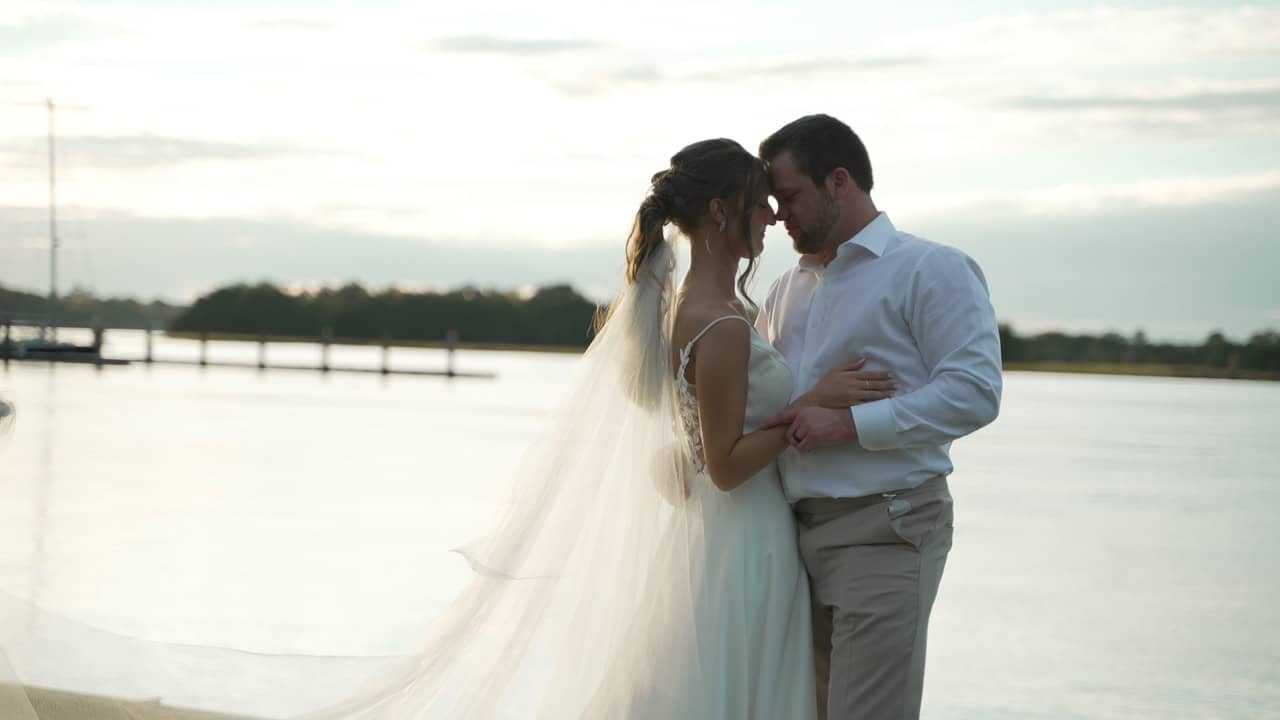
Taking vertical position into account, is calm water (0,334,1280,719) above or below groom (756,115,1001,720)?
below

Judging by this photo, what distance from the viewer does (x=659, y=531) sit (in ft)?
8.54

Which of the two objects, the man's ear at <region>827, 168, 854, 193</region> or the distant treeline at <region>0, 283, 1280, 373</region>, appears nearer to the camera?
the man's ear at <region>827, 168, 854, 193</region>

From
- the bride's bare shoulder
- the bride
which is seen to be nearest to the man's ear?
the bride

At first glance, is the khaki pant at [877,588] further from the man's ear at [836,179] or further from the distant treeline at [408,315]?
the distant treeline at [408,315]

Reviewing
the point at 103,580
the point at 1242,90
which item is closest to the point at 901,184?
the point at 1242,90

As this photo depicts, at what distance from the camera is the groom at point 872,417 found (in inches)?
93.8

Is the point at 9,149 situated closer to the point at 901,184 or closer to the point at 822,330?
the point at 901,184

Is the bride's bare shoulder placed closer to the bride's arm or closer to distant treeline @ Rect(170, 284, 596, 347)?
the bride's arm

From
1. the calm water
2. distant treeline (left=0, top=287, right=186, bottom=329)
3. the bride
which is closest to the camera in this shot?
the bride

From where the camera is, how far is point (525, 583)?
269 centimetres

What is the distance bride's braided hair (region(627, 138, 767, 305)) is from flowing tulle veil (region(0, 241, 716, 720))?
0.26ft

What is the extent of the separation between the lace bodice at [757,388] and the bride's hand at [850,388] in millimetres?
60

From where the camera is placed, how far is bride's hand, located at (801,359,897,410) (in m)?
2.42

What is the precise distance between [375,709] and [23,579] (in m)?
4.36
